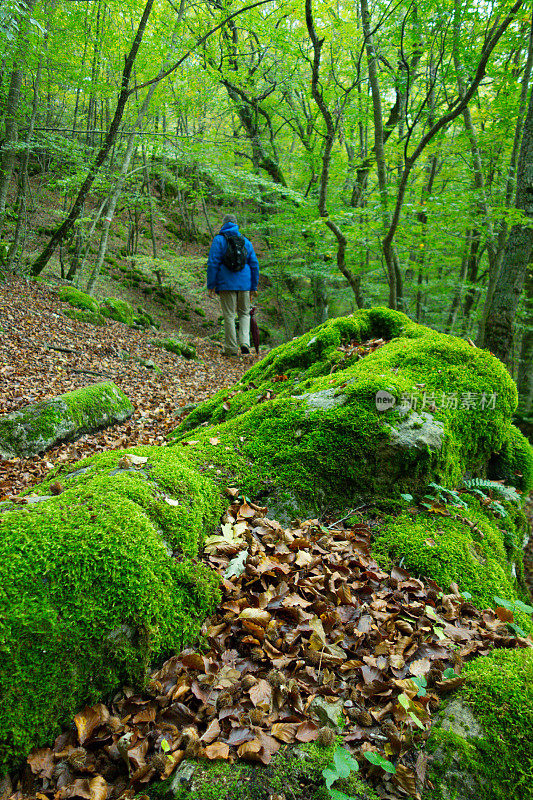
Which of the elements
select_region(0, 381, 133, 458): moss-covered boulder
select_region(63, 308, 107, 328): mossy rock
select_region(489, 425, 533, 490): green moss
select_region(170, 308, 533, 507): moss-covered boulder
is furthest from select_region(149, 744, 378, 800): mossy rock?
select_region(63, 308, 107, 328): mossy rock

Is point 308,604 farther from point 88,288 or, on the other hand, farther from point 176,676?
point 88,288

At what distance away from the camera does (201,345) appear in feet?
44.4

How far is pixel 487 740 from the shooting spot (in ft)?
5.14

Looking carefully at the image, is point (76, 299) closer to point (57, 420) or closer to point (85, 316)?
point (85, 316)

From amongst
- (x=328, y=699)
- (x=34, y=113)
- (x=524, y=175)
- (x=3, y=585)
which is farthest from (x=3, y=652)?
(x=34, y=113)

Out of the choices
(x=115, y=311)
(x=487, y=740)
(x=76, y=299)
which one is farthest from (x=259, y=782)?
(x=115, y=311)

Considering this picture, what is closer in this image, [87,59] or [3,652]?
[3,652]

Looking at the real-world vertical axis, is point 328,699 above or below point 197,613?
below

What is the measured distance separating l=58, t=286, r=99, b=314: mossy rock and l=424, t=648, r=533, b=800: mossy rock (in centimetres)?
1127

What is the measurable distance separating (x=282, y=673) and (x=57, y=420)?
4434 mm

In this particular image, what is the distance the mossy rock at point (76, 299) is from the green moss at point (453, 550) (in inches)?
409

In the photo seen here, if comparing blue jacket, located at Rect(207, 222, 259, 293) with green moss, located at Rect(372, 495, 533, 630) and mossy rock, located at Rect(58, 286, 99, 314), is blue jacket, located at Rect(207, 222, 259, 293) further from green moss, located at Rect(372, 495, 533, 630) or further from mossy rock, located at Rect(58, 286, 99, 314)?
green moss, located at Rect(372, 495, 533, 630)

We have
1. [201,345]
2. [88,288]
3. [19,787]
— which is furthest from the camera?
[201,345]

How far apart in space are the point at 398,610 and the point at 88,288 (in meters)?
12.8
